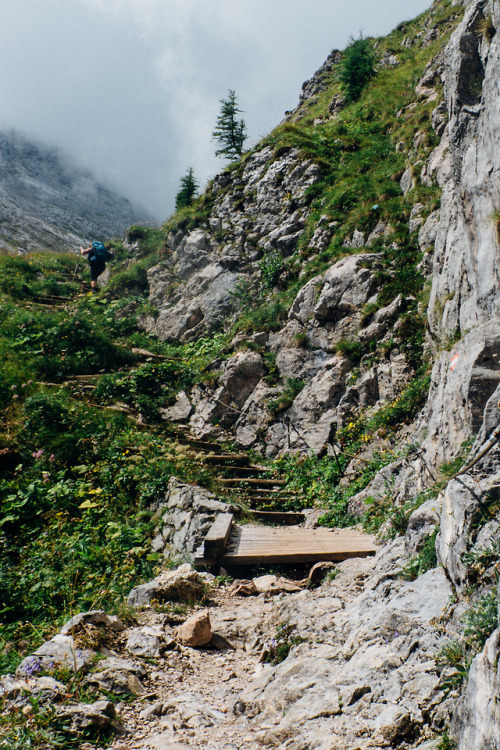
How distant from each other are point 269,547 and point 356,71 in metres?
25.8

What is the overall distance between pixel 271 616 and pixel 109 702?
2.29 meters

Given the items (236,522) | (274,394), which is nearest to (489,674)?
(236,522)

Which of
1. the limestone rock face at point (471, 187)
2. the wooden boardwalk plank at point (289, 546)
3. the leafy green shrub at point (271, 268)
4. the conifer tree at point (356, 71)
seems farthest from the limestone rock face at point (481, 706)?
the conifer tree at point (356, 71)

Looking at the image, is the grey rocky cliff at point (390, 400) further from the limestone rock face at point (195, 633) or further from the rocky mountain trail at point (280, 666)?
the limestone rock face at point (195, 633)

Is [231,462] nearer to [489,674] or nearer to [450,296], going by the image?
[450,296]

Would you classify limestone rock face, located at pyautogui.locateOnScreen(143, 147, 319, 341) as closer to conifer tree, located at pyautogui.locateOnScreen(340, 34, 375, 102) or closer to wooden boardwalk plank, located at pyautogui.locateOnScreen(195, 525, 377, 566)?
conifer tree, located at pyautogui.locateOnScreen(340, 34, 375, 102)

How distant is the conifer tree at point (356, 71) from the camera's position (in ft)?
79.5

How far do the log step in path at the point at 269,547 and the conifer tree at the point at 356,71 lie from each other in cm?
2400

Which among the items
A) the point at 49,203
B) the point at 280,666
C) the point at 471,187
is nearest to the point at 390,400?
the point at 471,187

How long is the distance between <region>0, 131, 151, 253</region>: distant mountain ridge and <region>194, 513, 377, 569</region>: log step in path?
28885 mm

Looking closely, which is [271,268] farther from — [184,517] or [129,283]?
[184,517]

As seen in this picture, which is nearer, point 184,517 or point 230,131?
point 184,517

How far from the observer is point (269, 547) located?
22.7 feet

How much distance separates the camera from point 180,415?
557 inches
